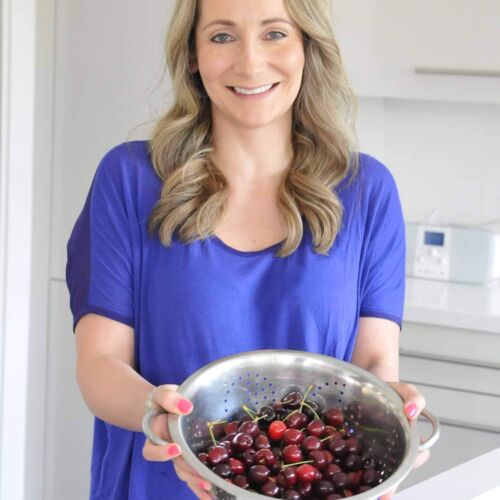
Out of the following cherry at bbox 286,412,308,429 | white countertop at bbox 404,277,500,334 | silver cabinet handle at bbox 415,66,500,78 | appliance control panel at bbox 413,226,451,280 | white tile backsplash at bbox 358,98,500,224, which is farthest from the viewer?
white tile backsplash at bbox 358,98,500,224

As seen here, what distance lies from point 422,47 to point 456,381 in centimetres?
91

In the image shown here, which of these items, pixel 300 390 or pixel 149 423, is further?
pixel 300 390

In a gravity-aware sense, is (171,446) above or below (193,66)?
below

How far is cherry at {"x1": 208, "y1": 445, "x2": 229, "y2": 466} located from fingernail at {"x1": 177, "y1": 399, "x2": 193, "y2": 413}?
0.05 m

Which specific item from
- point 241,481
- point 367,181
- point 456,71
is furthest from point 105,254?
point 456,71

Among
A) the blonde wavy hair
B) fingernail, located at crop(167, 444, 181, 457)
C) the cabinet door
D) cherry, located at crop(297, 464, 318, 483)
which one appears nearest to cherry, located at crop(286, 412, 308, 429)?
cherry, located at crop(297, 464, 318, 483)

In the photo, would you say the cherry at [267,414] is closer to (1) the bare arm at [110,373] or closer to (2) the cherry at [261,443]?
(2) the cherry at [261,443]

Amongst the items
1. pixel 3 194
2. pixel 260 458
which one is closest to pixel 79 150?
pixel 3 194

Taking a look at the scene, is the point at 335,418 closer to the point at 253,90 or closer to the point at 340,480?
the point at 340,480

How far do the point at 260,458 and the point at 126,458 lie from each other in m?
0.44

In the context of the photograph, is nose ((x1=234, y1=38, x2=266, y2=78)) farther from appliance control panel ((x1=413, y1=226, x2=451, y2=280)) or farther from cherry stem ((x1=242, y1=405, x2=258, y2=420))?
appliance control panel ((x1=413, y1=226, x2=451, y2=280))

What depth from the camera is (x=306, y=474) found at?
1.08 metres

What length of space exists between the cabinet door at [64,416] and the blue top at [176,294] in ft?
4.27

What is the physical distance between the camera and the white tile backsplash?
312 centimetres
